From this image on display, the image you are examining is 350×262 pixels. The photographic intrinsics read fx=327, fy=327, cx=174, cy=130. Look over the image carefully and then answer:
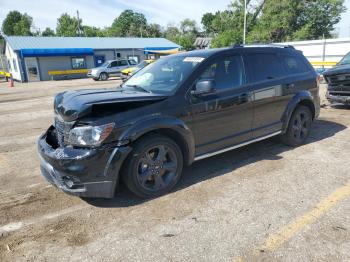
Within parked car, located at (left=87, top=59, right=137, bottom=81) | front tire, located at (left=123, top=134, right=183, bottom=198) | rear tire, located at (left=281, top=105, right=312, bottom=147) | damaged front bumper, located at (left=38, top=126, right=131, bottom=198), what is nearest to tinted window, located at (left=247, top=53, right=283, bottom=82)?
rear tire, located at (left=281, top=105, right=312, bottom=147)

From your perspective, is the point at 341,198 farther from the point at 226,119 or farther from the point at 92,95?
the point at 92,95

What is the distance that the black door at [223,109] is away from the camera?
4.44 m

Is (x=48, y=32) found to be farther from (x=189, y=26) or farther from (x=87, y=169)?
(x=87, y=169)

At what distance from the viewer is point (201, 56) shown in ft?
15.4

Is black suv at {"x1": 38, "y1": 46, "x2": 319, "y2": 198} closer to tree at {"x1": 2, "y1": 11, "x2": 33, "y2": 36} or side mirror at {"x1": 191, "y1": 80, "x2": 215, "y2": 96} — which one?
side mirror at {"x1": 191, "y1": 80, "x2": 215, "y2": 96}

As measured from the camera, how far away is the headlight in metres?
3.56

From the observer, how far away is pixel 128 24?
10531 cm

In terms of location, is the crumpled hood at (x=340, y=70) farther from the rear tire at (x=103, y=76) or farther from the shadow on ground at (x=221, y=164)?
the rear tire at (x=103, y=76)

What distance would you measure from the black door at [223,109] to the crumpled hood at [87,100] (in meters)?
0.67

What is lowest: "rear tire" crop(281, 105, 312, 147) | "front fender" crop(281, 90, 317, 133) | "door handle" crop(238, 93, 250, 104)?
"rear tire" crop(281, 105, 312, 147)

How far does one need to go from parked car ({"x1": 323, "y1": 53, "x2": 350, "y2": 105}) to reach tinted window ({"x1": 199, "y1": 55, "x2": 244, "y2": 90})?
16.1ft

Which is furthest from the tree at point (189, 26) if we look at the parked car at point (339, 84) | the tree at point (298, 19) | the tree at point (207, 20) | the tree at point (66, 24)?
the parked car at point (339, 84)

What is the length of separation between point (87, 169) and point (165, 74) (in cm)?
192

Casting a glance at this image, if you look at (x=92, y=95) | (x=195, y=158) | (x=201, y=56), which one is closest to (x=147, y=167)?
(x=195, y=158)
